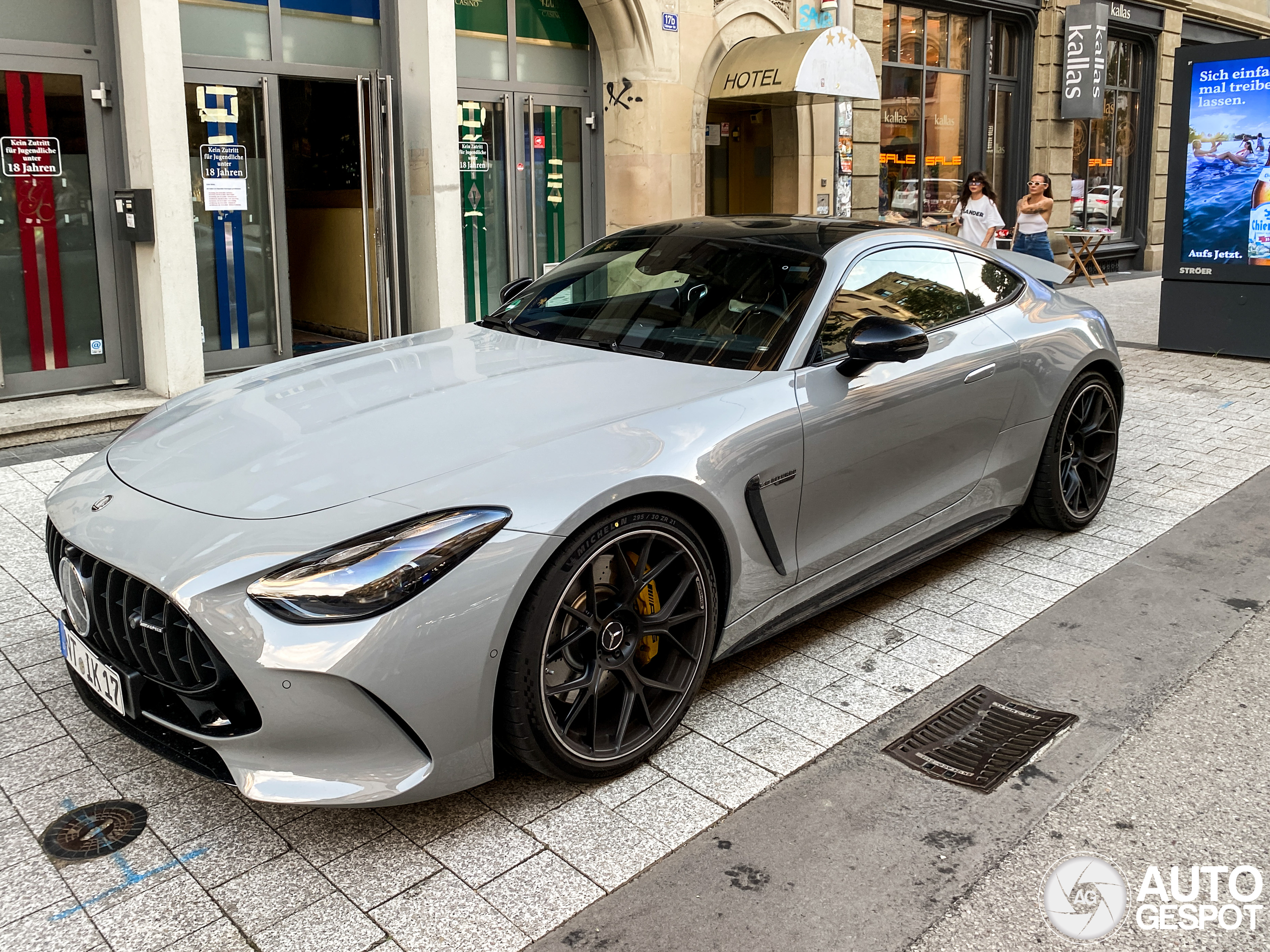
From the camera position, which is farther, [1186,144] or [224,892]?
[1186,144]

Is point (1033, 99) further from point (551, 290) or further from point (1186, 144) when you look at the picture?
point (551, 290)

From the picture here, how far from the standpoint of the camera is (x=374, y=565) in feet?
8.71

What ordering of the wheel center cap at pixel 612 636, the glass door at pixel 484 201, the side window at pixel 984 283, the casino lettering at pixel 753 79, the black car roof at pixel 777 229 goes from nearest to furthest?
the wheel center cap at pixel 612 636, the black car roof at pixel 777 229, the side window at pixel 984 283, the glass door at pixel 484 201, the casino lettering at pixel 753 79

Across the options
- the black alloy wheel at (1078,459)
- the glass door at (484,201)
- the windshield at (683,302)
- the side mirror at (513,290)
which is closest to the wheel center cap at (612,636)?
the windshield at (683,302)

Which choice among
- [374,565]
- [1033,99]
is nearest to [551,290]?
[374,565]

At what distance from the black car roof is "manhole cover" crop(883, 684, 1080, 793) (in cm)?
168

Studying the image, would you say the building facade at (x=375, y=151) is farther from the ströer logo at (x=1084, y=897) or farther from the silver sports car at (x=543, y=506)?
the ströer logo at (x=1084, y=897)

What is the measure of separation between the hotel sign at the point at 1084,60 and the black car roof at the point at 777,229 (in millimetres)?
14912

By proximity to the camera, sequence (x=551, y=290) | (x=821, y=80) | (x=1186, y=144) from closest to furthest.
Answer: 1. (x=551, y=290)
2. (x=1186, y=144)
3. (x=821, y=80)

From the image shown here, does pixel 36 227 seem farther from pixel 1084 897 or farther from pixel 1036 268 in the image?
pixel 1084 897

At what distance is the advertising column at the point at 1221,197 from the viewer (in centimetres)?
1017

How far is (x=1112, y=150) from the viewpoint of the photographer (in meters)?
20.2

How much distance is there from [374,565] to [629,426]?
0.91 m

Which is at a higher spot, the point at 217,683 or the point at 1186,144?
the point at 1186,144
